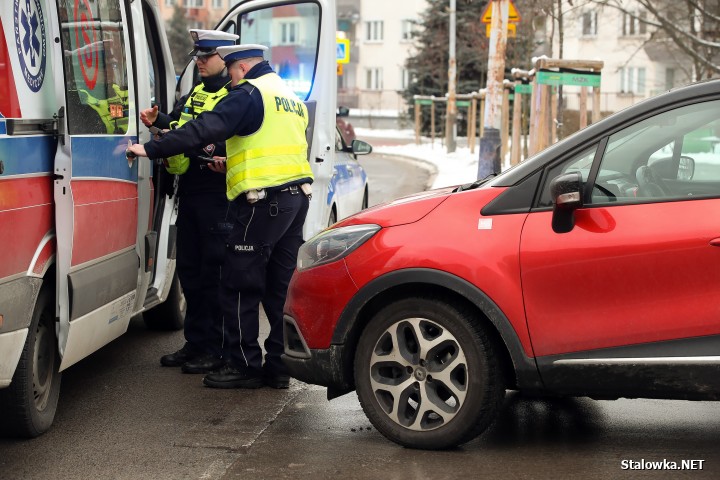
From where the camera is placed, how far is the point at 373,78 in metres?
79.1

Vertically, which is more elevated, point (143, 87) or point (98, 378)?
point (143, 87)

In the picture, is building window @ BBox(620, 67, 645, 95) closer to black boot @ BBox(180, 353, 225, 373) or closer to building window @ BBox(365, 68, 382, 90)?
building window @ BBox(365, 68, 382, 90)

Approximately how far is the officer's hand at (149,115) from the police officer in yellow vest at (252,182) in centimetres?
38

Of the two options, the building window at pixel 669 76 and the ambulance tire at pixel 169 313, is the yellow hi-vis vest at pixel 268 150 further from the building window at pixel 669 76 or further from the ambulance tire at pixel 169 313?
the building window at pixel 669 76

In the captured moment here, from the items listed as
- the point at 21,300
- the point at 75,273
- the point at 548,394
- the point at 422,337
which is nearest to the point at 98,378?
the point at 75,273

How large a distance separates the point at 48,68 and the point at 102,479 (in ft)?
5.86

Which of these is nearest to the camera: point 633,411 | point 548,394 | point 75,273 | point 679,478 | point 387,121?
point 679,478

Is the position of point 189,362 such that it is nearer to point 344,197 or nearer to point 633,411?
point 633,411

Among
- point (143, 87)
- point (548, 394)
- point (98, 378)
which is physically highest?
point (143, 87)

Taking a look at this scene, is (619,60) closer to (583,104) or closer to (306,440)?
(583,104)

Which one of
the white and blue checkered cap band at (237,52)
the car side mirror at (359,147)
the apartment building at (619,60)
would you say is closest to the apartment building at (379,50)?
the apartment building at (619,60)

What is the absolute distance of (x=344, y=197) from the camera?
10.6 m

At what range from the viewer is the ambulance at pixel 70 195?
16.0 feet

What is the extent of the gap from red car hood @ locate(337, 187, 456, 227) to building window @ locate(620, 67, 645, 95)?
61388 mm
